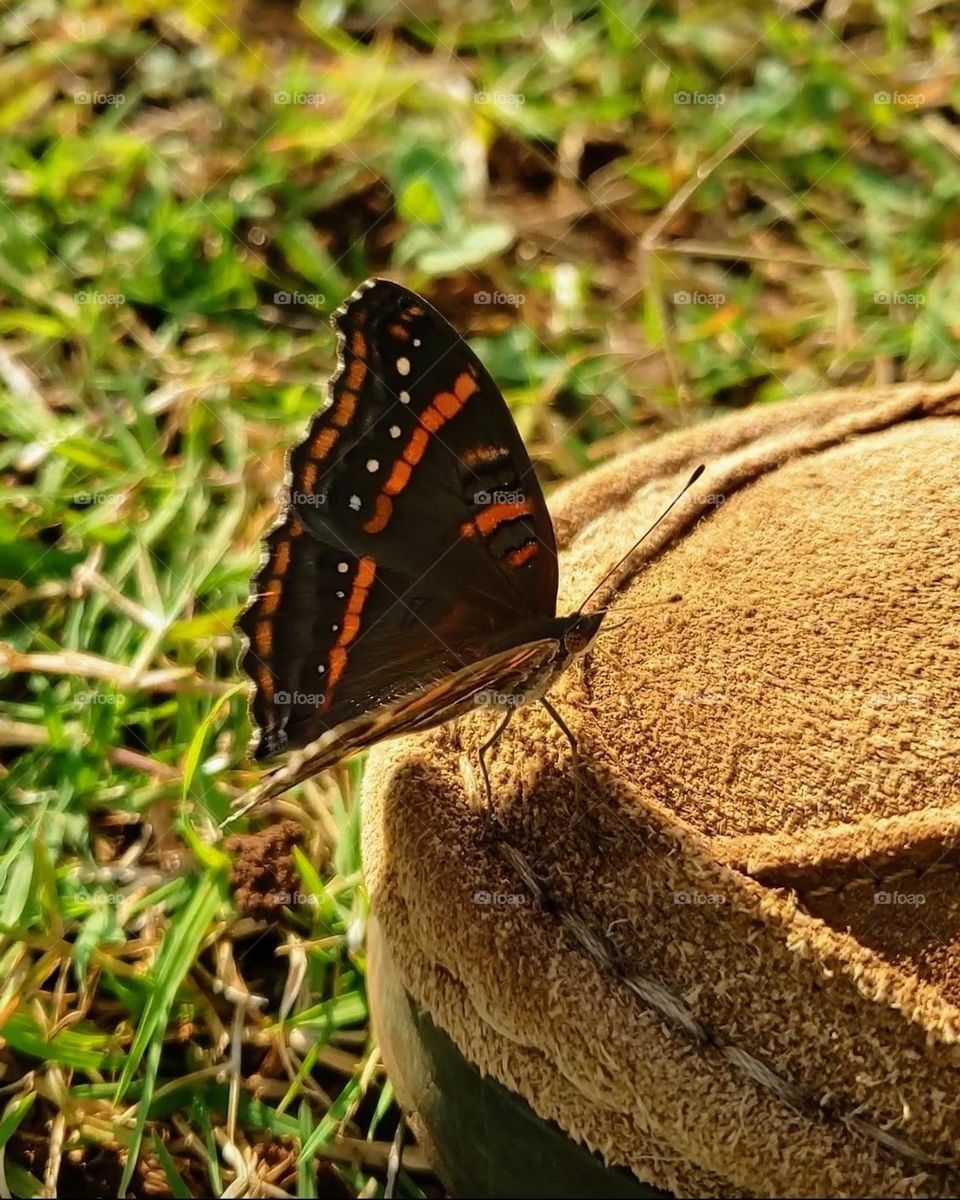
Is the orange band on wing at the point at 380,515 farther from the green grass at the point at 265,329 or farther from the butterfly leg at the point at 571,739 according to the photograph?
the green grass at the point at 265,329

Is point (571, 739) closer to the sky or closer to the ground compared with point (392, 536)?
closer to the ground

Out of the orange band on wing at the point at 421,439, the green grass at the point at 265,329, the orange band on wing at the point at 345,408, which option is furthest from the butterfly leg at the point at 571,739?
the green grass at the point at 265,329

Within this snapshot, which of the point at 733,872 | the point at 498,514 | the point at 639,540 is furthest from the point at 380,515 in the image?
the point at 733,872

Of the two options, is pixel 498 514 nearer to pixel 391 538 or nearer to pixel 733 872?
pixel 391 538

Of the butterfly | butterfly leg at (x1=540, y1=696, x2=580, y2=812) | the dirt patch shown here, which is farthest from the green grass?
butterfly leg at (x1=540, y1=696, x2=580, y2=812)

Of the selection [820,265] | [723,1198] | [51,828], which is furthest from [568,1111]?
[820,265]

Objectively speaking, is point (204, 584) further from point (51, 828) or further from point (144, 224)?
point (144, 224)
